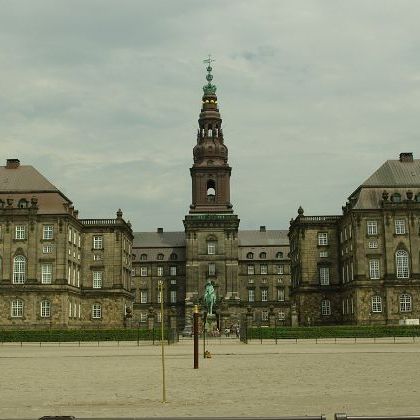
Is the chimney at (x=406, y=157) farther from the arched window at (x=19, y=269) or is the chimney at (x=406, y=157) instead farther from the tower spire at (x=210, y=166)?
the arched window at (x=19, y=269)

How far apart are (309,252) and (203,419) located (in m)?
87.9

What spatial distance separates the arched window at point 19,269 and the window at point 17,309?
2.40 m

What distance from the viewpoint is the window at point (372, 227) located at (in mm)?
84188

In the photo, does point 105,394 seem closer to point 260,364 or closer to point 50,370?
point 50,370

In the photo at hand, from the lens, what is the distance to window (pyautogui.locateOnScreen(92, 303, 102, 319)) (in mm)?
95688

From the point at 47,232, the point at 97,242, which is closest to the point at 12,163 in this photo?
the point at 47,232

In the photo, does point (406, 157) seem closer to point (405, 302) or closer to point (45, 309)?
point (405, 302)

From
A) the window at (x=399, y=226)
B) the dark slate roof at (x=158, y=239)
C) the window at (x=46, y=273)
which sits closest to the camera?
the window at (x=399, y=226)

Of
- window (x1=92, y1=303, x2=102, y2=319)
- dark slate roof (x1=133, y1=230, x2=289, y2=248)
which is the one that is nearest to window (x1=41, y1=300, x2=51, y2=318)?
window (x1=92, y1=303, x2=102, y2=319)

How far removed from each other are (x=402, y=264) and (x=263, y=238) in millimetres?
56342

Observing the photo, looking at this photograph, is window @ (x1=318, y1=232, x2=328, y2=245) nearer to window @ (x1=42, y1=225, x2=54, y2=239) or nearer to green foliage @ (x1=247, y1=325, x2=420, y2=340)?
green foliage @ (x1=247, y1=325, x2=420, y2=340)

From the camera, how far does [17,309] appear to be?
3342 inches

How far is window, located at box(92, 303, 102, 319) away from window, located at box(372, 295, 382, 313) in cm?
3661

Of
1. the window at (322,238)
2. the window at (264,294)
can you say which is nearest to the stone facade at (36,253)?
the window at (322,238)
